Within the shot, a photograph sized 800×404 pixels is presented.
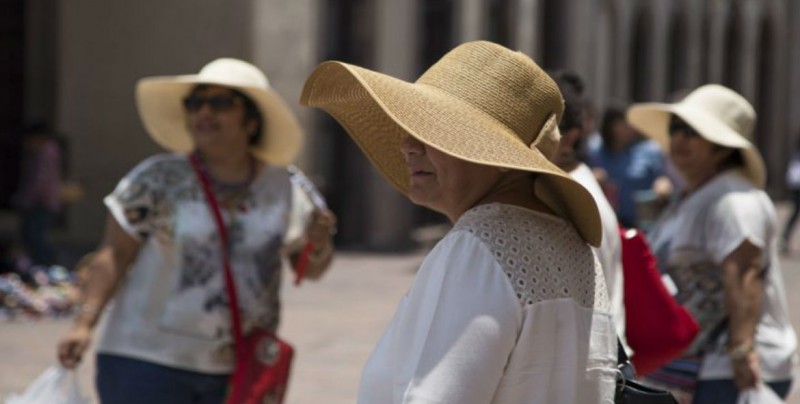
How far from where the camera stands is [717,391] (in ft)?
17.8

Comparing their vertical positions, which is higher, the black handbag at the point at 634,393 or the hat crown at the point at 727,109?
the black handbag at the point at 634,393

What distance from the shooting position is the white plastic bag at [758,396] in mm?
5270

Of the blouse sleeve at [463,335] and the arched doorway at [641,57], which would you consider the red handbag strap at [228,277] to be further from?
the arched doorway at [641,57]

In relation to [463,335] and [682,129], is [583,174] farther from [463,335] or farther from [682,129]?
[463,335]

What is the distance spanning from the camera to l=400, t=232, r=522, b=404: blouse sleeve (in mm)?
2824

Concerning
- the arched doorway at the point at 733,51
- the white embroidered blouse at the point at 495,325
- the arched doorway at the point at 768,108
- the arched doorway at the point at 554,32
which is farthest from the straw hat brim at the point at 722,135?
the arched doorway at the point at 768,108

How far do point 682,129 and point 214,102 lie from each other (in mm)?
1603

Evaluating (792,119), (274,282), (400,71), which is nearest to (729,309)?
(274,282)

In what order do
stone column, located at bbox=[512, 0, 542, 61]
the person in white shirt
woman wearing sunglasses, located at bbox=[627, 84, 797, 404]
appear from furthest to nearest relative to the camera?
stone column, located at bbox=[512, 0, 542, 61] → woman wearing sunglasses, located at bbox=[627, 84, 797, 404] → the person in white shirt

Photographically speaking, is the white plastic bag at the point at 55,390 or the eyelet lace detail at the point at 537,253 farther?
the white plastic bag at the point at 55,390

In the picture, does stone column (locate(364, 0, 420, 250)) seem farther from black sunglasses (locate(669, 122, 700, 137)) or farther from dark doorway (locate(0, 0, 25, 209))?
black sunglasses (locate(669, 122, 700, 137))

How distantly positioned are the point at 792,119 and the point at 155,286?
3406cm

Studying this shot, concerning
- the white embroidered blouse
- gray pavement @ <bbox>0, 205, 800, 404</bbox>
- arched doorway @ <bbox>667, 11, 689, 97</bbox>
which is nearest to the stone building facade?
gray pavement @ <bbox>0, 205, 800, 404</bbox>

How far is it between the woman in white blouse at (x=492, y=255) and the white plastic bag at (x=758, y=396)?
2227 mm
